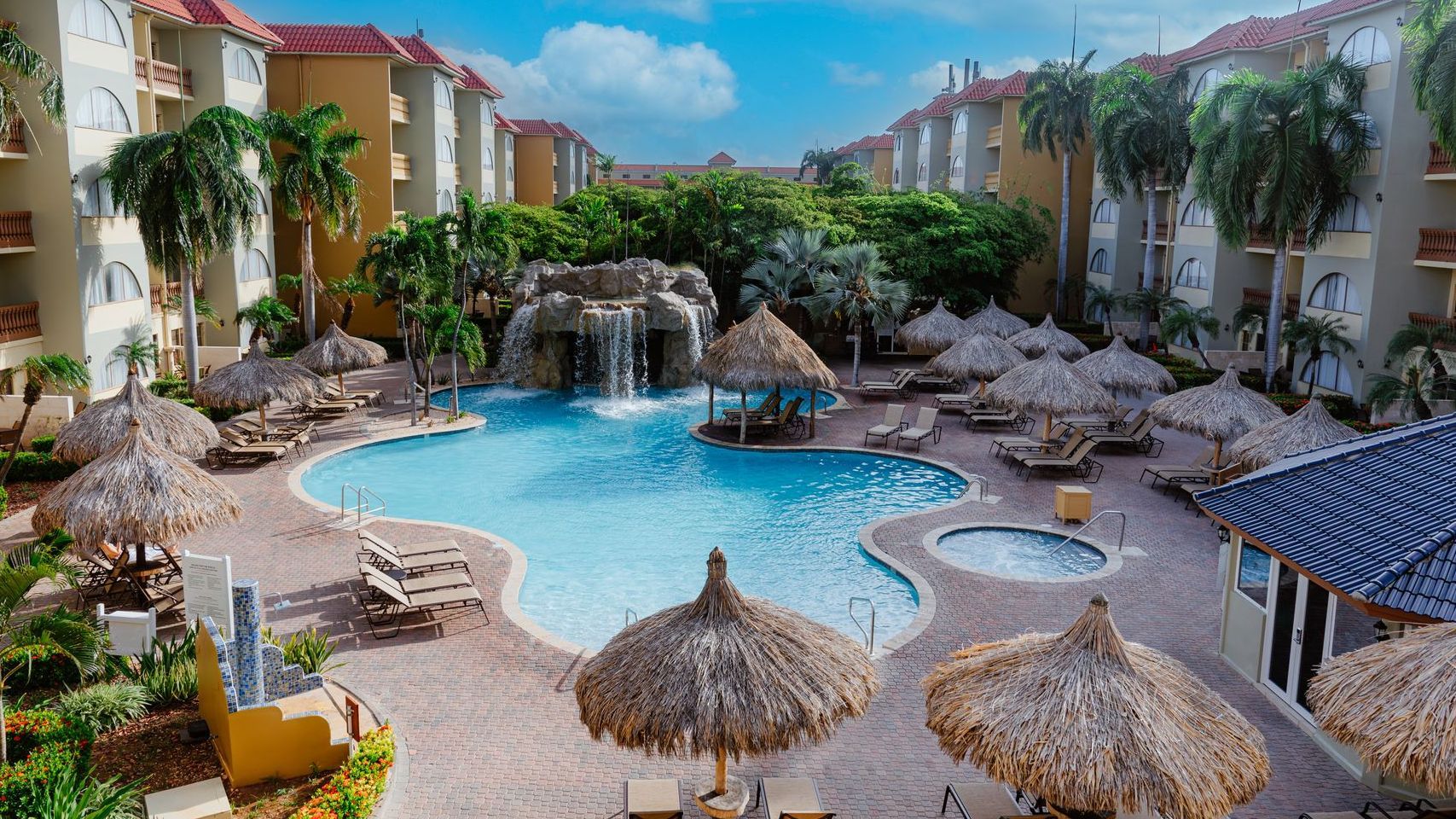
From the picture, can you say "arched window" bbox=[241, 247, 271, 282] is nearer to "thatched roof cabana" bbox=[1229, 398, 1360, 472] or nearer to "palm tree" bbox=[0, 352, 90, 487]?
"palm tree" bbox=[0, 352, 90, 487]

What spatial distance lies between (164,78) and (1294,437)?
111 ft

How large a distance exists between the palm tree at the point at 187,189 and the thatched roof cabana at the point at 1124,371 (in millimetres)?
23345

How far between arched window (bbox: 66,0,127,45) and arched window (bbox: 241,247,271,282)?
9.64 m

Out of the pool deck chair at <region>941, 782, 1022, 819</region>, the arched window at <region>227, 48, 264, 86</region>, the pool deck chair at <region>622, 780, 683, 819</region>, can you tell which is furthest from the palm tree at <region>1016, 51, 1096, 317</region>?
the pool deck chair at <region>622, 780, 683, 819</region>

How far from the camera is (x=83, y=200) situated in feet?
90.1

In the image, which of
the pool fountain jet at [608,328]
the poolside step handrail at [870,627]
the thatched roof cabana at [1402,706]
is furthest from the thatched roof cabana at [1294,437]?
the pool fountain jet at [608,328]

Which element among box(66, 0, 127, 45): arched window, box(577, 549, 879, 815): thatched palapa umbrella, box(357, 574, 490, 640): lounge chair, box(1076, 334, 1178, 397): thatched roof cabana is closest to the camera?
box(577, 549, 879, 815): thatched palapa umbrella

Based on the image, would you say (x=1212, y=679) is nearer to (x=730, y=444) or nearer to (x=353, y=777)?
(x=353, y=777)

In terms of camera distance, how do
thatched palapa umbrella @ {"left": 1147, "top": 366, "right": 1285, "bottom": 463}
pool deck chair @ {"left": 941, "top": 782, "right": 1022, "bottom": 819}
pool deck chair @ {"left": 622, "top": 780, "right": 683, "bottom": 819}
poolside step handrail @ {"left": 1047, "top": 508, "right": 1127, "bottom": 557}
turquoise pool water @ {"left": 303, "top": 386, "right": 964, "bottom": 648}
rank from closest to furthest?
pool deck chair @ {"left": 622, "top": 780, "right": 683, "bottom": 819} < pool deck chair @ {"left": 941, "top": 782, "right": 1022, "bottom": 819} < turquoise pool water @ {"left": 303, "top": 386, "right": 964, "bottom": 648} < poolside step handrail @ {"left": 1047, "top": 508, "right": 1127, "bottom": 557} < thatched palapa umbrella @ {"left": 1147, "top": 366, "right": 1285, "bottom": 463}

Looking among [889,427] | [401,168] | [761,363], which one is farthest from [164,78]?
[889,427]

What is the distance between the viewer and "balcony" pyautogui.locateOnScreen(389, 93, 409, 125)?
43844mm

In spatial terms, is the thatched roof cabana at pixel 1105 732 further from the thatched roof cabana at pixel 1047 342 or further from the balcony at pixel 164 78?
the balcony at pixel 164 78

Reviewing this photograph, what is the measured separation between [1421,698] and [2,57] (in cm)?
2669

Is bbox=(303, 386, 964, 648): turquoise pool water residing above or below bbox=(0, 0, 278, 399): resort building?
below
